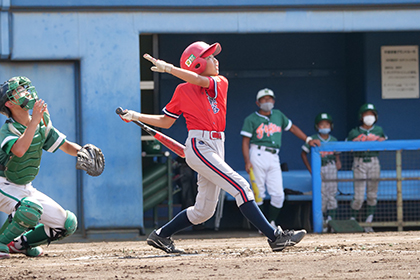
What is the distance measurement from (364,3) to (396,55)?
7.39 ft

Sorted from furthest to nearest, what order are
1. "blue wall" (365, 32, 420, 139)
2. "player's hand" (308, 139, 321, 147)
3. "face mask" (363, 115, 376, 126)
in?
"blue wall" (365, 32, 420, 139) → "face mask" (363, 115, 376, 126) → "player's hand" (308, 139, 321, 147)

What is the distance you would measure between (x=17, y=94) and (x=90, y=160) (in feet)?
2.62

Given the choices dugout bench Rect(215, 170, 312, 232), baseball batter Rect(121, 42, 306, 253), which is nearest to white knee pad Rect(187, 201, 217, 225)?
baseball batter Rect(121, 42, 306, 253)

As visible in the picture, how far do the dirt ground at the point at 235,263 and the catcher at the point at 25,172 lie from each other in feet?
0.74

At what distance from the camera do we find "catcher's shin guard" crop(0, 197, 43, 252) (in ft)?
16.8

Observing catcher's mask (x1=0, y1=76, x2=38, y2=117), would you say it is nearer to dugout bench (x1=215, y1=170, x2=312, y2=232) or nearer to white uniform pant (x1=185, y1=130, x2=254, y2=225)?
white uniform pant (x1=185, y1=130, x2=254, y2=225)

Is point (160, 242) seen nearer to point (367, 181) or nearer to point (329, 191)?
point (329, 191)

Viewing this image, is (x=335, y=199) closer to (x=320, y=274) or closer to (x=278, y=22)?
(x=278, y=22)

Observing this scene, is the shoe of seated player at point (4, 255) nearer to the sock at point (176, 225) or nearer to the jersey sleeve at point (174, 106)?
the sock at point (176, 225)

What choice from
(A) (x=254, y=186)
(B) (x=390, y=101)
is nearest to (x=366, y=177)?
(A) (x=254, y=186)

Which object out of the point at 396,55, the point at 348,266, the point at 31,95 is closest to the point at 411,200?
the point at 396,55

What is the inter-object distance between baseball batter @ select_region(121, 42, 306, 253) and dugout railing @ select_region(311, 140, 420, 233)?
3.18 metres

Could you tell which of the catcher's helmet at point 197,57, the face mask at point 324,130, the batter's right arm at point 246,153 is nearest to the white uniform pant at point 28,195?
the catcher's helmet at point 197,57

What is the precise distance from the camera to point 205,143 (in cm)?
529
